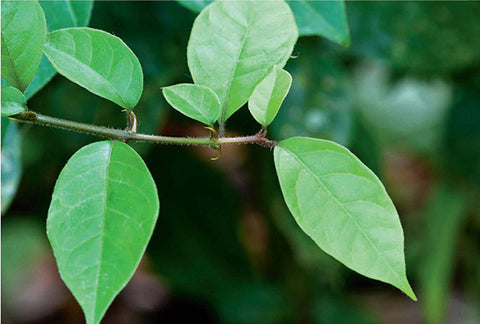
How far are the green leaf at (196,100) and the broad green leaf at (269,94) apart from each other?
0.07 feet

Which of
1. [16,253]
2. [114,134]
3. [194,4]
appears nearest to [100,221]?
[114,134]

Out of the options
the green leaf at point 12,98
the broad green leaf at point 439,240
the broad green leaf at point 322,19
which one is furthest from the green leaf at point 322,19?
the broad green leaf at point 439,240

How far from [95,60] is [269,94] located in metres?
0.10

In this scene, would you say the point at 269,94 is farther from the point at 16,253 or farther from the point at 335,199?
the point at 16,253

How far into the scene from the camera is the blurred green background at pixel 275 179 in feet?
2.62

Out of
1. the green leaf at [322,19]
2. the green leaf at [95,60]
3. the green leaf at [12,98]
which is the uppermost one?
the green leaf at [322,19]

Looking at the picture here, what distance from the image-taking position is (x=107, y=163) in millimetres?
301

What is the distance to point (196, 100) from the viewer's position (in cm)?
31

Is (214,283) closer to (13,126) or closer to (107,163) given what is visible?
(13,126)

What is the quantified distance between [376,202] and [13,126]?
13.8 inches

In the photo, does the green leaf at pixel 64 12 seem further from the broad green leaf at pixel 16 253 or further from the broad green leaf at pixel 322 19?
the broad green leaf at pixel 16 253

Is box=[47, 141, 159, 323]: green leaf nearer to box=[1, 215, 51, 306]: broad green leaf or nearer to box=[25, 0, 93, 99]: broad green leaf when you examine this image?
box=[25, 0, 93, 99]: broad green leaf

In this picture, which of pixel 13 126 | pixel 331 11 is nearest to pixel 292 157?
pixel 331 11

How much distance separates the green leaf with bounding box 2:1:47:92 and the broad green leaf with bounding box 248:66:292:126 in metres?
0.13
